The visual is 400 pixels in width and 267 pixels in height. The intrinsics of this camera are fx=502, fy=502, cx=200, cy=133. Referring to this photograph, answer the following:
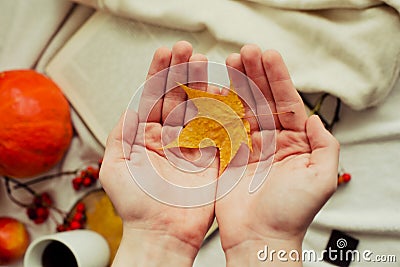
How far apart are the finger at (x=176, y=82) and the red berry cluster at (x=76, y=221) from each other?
352 millimetres

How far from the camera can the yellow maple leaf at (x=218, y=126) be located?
65cm

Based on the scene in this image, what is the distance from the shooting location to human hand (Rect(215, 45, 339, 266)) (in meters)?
0.57

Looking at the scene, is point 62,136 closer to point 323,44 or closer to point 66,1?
point 66,1

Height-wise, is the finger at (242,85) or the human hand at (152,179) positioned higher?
the finger at (242,85)

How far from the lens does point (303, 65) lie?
0.82 m

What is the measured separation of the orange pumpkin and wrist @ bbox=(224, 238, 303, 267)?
1.39 feet

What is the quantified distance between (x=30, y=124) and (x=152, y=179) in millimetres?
313

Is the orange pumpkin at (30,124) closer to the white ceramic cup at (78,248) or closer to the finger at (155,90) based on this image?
the white ceramic cup at (78,248)

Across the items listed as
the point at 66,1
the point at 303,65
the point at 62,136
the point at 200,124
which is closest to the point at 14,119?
the point at 62,136

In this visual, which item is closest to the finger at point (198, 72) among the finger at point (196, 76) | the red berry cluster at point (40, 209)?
the finger at point (196, 76)

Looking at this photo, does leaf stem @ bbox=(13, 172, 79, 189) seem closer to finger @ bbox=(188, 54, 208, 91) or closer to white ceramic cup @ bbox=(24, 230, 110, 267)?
white ceramic cup @ bbox=(24, 230, 110, 267)

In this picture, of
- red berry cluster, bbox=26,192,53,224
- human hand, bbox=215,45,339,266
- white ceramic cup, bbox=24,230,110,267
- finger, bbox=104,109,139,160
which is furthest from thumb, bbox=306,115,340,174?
red berry cluster, bbox=26,192,53,224

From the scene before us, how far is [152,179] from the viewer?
638 mm

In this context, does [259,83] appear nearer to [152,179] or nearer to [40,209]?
[152,179]
